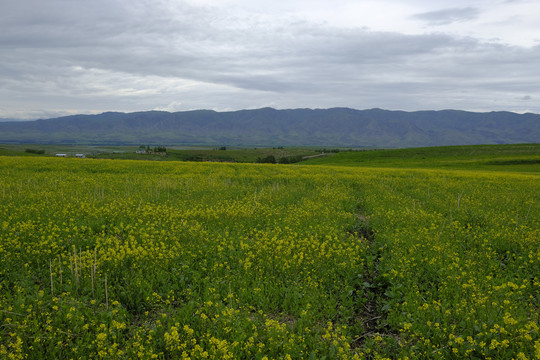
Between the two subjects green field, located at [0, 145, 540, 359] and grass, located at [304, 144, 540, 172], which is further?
grass, located at [304, 144, 540, 172]

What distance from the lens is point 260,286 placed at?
8.84 m

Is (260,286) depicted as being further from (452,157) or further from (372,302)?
(452,157)

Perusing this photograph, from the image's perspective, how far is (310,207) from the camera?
1805 cm

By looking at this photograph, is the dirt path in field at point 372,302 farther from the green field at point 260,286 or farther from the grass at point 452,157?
the grass at point 452,157

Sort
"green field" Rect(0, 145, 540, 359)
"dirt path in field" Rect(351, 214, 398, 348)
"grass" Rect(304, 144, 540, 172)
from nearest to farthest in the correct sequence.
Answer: "green field" Rect(0, 145, 540, 359) < "dirt path in field" Rect(351, 214, 398, 348) < "grass" Rect(304, 144, 540, 172)

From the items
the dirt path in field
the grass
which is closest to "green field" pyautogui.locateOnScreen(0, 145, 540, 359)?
the dirt path in field

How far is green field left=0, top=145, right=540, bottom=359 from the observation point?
6559 mm

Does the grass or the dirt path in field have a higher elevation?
the grass

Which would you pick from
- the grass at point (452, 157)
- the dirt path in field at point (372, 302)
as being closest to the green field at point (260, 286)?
the dirt path in field at point (372, 302)

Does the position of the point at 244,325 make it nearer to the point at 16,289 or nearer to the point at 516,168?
the point at 16,289

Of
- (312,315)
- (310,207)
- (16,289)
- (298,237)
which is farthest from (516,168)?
(16,289)

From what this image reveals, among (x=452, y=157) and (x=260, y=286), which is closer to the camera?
(x=260, y=286)

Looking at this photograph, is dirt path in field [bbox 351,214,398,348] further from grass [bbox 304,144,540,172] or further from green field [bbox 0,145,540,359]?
grass [bbox 304,144,540,172]

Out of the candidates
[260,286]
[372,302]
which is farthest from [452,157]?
[260,286]
